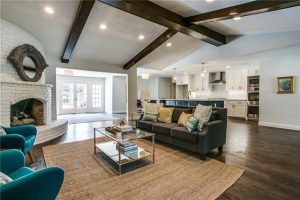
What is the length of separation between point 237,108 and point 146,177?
276 inches

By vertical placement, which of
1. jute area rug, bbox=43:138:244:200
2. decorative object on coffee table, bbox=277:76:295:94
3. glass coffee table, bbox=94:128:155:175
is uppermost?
decorative object on coffee table, bbox=277:76:295:94

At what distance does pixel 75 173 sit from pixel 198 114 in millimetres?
2338

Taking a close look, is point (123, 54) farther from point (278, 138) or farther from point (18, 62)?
point (278, 138)

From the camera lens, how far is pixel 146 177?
2283 mm

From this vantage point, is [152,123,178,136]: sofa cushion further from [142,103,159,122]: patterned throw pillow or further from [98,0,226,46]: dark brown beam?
[98,0,226,46]: dark brown beam

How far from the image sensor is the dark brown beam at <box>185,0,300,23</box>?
2.79 meters

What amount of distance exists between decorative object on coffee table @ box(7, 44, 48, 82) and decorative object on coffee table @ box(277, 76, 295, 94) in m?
7.67

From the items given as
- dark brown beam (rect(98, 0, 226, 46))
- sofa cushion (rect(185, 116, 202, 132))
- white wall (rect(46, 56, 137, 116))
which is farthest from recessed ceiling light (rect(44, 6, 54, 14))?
sofa cushion (rect(185, 116, 202, 132))

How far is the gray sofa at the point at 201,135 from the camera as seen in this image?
9.32 ft

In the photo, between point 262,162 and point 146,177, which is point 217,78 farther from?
point 146,177

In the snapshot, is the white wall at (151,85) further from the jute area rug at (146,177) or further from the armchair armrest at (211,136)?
the jute area rug at (146,177)

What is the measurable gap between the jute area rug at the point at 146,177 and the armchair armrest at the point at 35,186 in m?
0.75

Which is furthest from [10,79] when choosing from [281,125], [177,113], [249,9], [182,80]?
[182,80]

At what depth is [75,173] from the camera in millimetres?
2396
